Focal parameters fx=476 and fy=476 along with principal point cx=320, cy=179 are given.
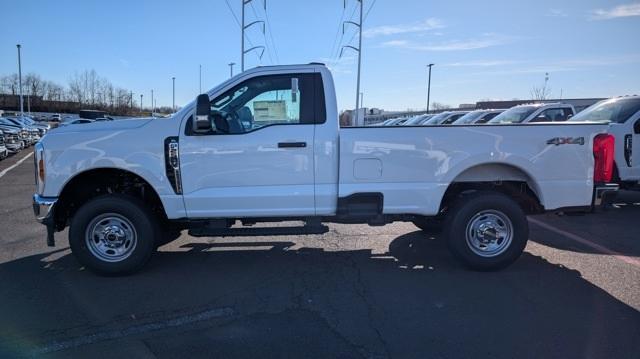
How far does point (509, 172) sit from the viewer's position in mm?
5637

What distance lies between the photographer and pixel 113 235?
5332mm

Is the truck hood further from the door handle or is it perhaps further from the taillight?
the taillight

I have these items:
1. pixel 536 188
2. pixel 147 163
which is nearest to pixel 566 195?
pixel 536 188

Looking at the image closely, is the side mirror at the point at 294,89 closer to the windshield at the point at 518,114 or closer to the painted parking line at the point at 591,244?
the painted parking line at the point at 591,244

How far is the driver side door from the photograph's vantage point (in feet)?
17.1

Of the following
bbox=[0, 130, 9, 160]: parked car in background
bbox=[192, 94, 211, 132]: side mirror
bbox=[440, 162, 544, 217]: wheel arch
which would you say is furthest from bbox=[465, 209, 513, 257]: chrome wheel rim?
bbox=[0, 130, 9, 160]: parked car in background

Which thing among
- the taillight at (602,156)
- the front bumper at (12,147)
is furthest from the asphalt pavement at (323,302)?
the front bumper at (12,147)

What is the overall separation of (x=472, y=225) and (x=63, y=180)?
182 inches

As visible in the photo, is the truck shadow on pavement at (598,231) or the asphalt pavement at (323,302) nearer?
the asphalt pavement at (323,302)

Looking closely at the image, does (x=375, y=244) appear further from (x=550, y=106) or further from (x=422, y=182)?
(x=550, y=106)

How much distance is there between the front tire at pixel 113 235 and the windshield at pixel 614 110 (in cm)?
881

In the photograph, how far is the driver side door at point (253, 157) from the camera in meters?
5.21

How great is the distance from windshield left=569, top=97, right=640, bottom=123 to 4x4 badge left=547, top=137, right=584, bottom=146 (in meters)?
4.66

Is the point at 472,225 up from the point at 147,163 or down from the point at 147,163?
down
